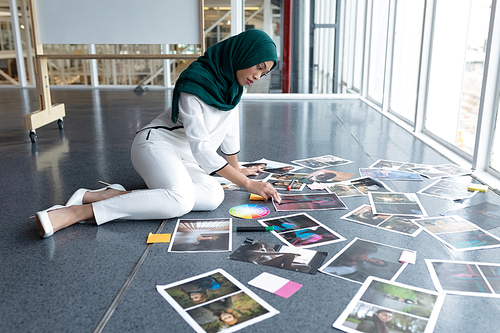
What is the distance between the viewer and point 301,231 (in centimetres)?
168

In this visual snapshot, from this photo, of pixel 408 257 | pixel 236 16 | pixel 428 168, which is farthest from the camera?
pixel 236 16

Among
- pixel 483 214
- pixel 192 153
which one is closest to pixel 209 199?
pixel 192 153

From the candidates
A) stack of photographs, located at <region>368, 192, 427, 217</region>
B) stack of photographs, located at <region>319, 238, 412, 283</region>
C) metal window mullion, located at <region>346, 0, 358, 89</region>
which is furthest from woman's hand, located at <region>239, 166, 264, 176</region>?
metal window mullion, located at <region>346, 0, 358, 89</region>

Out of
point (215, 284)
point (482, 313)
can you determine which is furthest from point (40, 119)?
point (482, 313)

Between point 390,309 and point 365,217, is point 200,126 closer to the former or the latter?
point 365,217

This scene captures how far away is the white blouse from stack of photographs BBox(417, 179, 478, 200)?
1038 mm

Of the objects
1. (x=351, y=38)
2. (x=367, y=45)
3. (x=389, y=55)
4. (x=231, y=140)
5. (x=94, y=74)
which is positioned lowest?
(x=231, y=140)

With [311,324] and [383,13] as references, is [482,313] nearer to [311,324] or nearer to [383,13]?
[311,324]

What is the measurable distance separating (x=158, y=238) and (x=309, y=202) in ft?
2.39

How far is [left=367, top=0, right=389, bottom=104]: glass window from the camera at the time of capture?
4895 millimetres

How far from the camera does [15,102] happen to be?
567cm

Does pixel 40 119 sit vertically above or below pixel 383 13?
below

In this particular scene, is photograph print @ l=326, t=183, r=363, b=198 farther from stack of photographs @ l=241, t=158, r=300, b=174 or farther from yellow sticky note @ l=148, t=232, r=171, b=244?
yellow sticky note @ l=148, t=232, r=171, b=244

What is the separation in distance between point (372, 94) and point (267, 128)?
2172mm
